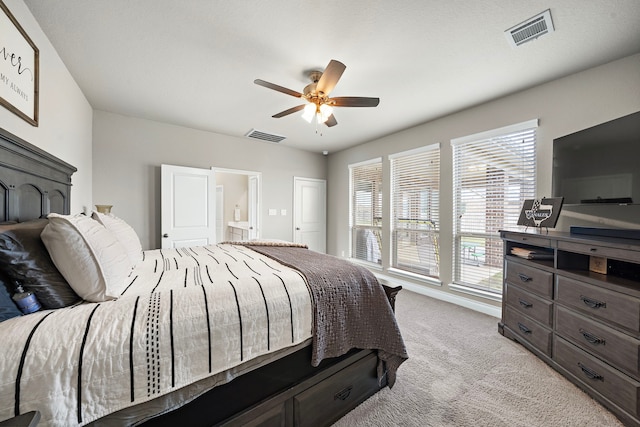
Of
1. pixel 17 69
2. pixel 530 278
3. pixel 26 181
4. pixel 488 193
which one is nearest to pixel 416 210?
pixel 488 193

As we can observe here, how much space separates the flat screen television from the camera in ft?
5.68

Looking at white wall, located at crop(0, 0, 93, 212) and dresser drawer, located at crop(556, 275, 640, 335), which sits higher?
white wall, located at crop(0, 0, 93, 212)

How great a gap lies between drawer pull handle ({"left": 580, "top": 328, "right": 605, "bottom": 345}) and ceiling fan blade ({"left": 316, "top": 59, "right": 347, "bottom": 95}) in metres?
2.52

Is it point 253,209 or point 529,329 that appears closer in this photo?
point 529,329

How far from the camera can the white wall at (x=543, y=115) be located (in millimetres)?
2111

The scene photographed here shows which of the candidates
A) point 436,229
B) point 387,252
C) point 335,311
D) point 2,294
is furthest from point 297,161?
point 2,294

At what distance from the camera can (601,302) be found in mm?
1571

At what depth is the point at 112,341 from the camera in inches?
33.9

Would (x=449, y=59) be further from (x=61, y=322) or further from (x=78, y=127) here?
(x=78, y=127)

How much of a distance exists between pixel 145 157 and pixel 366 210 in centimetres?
386

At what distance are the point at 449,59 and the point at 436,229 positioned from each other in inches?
89.9

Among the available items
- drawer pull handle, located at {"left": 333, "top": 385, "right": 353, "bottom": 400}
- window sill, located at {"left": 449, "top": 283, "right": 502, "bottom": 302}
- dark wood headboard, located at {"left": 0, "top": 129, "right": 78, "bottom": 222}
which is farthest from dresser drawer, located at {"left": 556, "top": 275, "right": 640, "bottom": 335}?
dark wood headboard, located at {"left": 0, "top": 129, "right": 78, "bottom": 222}

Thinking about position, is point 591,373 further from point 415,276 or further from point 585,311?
point 415,276

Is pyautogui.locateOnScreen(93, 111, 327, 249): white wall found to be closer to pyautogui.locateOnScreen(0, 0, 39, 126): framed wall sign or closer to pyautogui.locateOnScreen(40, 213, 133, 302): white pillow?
pyautogui.locateOnScreen(0, 0, 39, 126): framed wall sign
